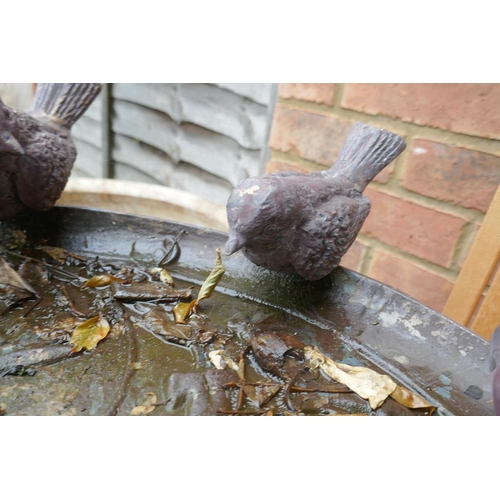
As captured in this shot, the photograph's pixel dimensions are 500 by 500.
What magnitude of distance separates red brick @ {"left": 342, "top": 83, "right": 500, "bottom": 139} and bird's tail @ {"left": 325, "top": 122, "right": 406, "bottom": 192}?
0.19 meters

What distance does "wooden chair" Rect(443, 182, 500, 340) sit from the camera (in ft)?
2.39

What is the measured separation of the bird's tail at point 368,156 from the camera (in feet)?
2.29

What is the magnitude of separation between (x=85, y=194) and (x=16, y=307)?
47 centimetres

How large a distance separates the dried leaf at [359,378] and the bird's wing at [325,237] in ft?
0.40

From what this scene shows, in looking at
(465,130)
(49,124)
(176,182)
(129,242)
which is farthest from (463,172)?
(176,182)

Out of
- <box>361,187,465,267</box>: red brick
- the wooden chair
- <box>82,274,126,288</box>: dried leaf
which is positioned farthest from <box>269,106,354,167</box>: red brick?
<box>82,274,126,288</box>: dried leaf

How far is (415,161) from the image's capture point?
90 cm

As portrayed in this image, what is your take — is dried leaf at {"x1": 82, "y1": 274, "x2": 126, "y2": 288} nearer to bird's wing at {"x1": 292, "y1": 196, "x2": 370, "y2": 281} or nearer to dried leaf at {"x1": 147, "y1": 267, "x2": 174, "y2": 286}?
dried leaf at {"x1": 147, "y1": 267, "x2": 174, "y2": 286}

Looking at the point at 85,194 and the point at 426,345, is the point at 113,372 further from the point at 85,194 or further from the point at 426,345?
the point at 85,194

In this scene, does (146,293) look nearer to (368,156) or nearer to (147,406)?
(147,406)

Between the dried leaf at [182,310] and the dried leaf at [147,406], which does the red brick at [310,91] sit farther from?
the dried leaf at [147,406]

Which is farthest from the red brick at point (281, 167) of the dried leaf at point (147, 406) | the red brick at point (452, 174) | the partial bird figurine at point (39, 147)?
the dried leaf at point (147, 406)

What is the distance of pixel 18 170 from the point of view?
67 centimetres

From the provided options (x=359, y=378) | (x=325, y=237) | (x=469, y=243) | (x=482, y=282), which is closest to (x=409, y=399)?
(x=359, y=378)
